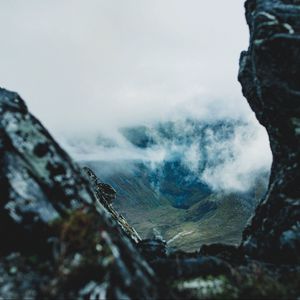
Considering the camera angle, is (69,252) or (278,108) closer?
(69,252)

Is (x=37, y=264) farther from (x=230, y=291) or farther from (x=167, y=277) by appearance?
(x=230, y=291)

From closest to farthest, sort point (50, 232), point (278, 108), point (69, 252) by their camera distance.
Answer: point (69, 252)
point (50, 232)
point (278, 108)

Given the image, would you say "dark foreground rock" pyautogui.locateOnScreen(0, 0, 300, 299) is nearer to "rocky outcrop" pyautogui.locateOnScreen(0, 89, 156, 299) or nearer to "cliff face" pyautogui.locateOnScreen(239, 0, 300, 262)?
"rocky outcrop" pyautogui.locateOnScreen(0, 89, 156, 299)

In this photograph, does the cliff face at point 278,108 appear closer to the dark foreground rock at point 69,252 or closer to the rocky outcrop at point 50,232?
the dark foreground rock at point 69,252

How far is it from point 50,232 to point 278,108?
2408 cm

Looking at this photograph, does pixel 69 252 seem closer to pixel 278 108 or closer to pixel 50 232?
pixel 50 232

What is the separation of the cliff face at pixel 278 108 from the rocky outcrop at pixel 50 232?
16125 mm

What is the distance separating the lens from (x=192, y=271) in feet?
56.0

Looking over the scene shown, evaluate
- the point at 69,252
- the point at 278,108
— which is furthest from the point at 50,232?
the point at 278,108

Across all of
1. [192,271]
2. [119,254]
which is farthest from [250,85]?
[119,254]

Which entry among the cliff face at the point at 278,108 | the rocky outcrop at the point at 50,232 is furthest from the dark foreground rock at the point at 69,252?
the cliff face at the point at 278,108

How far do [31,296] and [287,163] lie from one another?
24069 millimetres

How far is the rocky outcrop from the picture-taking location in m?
13.8

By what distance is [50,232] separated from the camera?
614 inches
